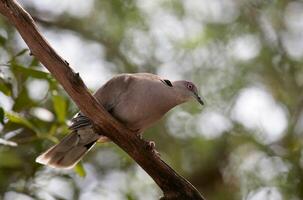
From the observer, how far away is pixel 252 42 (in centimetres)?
492

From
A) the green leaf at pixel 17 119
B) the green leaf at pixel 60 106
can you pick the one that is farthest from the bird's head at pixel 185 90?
the green leaf at pixel 17 119

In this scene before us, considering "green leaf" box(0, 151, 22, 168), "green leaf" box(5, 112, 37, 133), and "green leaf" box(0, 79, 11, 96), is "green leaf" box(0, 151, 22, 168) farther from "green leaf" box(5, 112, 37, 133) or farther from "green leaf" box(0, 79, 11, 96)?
"green leaf" box(0, 79, 11, 96)

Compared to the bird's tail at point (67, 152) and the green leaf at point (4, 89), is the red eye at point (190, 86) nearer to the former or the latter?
the bird's tail at point (67, 152)

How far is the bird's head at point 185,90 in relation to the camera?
323 centimetres

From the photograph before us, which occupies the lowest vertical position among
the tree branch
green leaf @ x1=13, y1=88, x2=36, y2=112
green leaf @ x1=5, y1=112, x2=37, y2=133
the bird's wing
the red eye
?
→ the tree branch

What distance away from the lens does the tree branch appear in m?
2.62

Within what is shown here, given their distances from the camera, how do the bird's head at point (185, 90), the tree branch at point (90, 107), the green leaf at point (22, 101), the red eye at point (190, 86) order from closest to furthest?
the tree branch at point (90, 107) < the bird's head at point (185, 90) < the red eye at point (190, 86) < the green leaf at point (22, 101)

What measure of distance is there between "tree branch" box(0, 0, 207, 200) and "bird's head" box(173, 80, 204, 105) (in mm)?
501

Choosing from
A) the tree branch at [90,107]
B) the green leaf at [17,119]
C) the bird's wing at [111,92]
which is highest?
the bird's wing at [111,92]

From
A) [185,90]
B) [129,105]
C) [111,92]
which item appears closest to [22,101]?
[111,92]

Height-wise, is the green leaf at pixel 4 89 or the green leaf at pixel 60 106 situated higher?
the green leaf at pixel 60 106

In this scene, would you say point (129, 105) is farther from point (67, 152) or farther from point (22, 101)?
point (22, 101)

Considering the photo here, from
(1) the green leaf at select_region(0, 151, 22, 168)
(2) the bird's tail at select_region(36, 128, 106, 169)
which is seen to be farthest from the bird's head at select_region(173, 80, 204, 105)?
(1) the green leaf at select_region(0, 151, 22, 168)

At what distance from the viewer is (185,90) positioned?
10.8 feet
